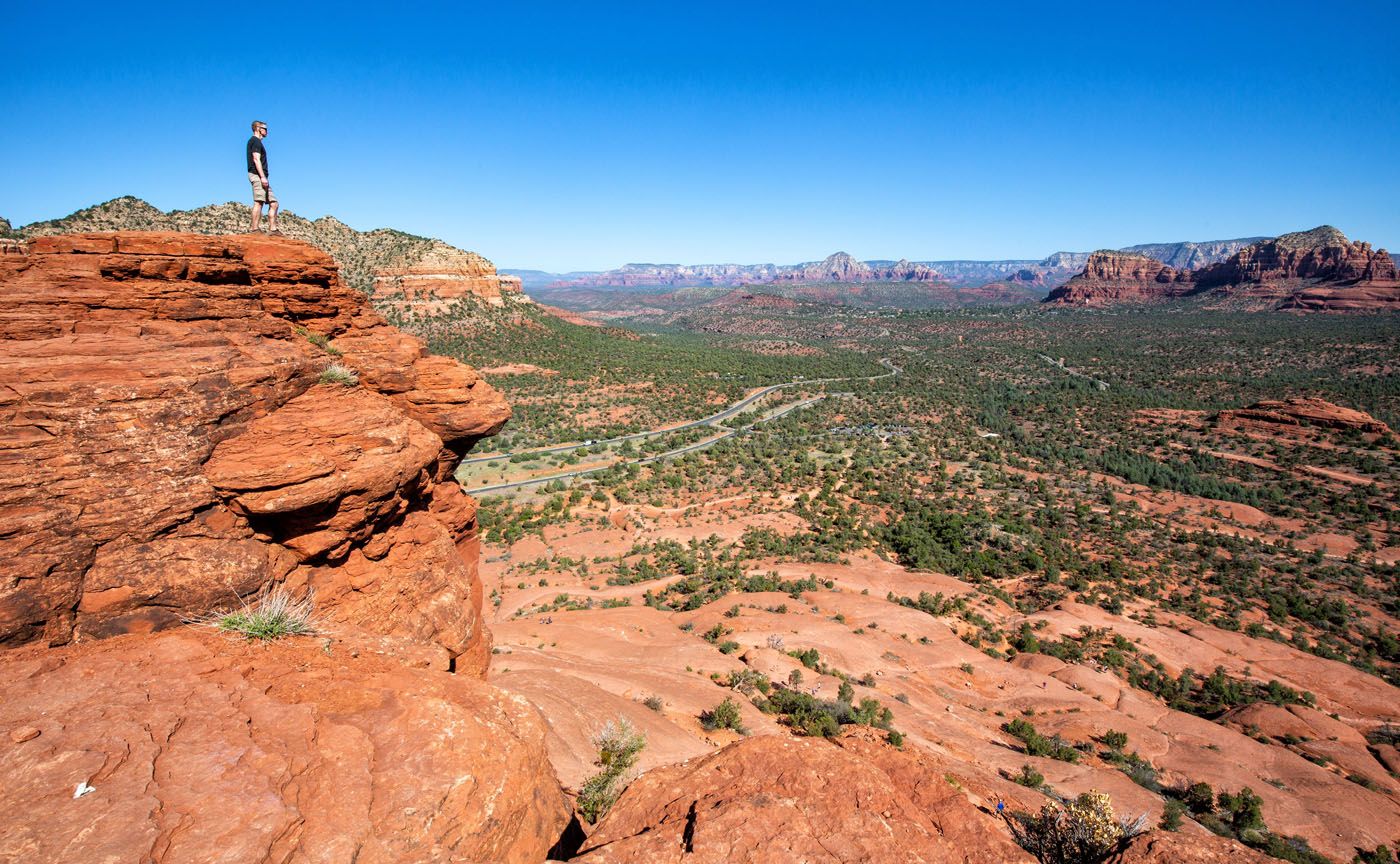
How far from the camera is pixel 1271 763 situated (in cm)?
1739

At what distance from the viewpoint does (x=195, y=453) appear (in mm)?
7031

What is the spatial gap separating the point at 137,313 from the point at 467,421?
18.5 ft

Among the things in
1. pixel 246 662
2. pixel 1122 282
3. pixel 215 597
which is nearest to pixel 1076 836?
pixel 246 662

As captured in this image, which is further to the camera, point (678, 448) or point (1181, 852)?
point (678, 448)

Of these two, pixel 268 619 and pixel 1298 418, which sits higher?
pixel 268 619

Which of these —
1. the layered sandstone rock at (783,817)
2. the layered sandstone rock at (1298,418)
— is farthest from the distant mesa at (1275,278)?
the layered sandstone rock at (783,817)

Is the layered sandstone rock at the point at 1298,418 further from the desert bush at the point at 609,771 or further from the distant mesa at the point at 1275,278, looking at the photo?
the distant mesa at the point at 1275,278

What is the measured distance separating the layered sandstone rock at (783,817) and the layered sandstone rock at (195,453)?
3.40 metres

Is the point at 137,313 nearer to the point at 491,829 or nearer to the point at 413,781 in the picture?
the point at 413,781

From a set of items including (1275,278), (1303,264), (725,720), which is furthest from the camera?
(1275,278)

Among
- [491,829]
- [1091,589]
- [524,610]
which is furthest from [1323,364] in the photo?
[491,829]

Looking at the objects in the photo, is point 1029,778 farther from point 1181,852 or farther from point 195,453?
point 195,453

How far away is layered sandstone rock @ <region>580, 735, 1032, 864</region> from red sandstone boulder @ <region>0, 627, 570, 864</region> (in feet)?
3.46

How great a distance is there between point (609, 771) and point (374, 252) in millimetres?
93716
